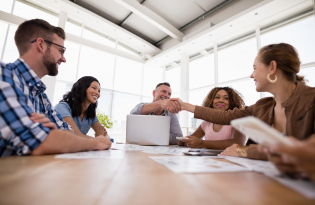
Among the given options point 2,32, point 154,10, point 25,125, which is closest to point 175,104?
point 25,125

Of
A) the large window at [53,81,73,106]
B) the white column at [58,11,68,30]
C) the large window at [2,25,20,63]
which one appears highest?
the white column at [58,11,68,30]

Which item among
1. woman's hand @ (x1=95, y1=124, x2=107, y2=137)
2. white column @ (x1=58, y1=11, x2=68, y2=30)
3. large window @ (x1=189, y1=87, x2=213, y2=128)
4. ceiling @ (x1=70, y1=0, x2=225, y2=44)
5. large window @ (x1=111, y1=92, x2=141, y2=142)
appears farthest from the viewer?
large window @ (x1=111, y1=92, x2=141, y2=142)

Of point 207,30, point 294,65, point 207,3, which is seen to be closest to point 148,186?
point 294,65

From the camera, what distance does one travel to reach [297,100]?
0.94m

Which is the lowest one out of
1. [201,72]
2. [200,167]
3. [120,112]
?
[200,167]

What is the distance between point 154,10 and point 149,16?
0.39 m

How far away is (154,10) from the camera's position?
510 centimetres

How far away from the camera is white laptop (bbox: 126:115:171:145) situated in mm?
1442

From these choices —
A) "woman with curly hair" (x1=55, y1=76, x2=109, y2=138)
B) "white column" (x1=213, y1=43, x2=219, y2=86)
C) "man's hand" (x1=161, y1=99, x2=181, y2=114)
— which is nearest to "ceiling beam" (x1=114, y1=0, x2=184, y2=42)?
"white column" (x1=213, y1=43, x2=219, y2=86)

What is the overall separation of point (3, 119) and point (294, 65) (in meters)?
1.66

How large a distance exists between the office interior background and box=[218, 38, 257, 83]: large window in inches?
0.9

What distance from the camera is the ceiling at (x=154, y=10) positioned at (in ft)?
15.6

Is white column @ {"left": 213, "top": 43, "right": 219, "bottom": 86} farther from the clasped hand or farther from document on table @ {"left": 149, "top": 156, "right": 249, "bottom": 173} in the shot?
document on table @ {"left": 149, "top": 156, "right": 249, "bottom": 173}

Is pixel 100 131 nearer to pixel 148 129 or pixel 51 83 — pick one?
pixel 148 129
